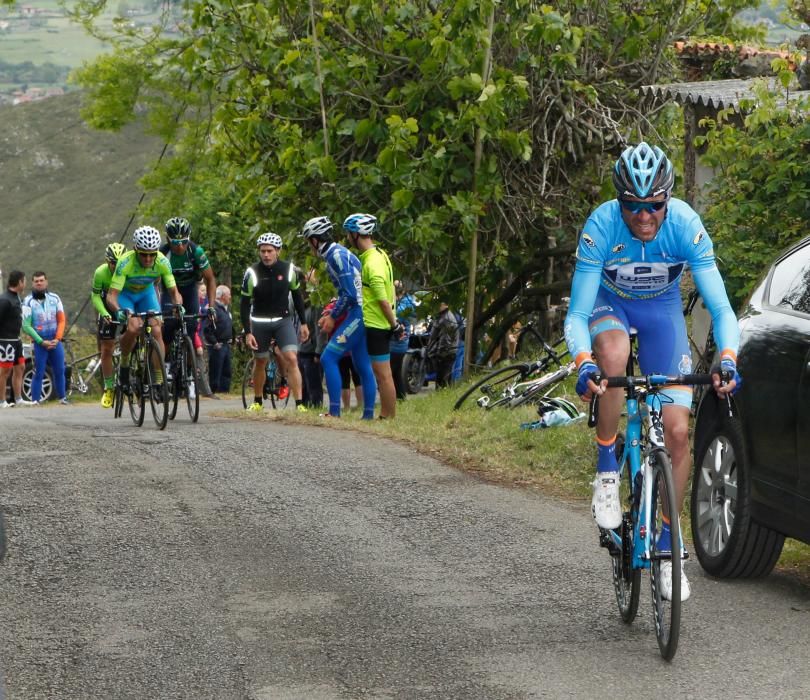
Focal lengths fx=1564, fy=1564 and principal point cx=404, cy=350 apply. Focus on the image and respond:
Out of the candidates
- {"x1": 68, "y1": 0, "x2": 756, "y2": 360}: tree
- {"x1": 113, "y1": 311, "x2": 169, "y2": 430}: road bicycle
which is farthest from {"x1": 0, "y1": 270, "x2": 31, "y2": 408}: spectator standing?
{"x1": 113, "y1": 311, "x2": 169, "y2": 430}: road bicycle

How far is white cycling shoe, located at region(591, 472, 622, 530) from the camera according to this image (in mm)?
6418

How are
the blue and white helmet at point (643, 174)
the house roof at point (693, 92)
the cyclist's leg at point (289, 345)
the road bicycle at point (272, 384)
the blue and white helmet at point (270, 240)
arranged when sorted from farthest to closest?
the road bicycle at point (272, 384), the house roof at point (693, 92), the blue and white helmet at point (270, 240), the cyclist's leg at point (289, 345), the blue and white helmet at point (643, 174)

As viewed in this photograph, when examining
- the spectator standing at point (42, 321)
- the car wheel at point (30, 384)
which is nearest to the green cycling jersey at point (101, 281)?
the spectator standing at point (42, 321)

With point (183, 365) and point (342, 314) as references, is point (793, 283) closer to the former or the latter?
point (342, 314)

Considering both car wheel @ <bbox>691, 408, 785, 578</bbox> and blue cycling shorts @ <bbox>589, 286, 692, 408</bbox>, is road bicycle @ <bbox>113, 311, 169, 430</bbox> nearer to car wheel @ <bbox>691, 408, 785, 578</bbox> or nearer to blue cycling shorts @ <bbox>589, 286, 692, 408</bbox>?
car wheel @ <bbox>691, 408, 785, 578</bbox>

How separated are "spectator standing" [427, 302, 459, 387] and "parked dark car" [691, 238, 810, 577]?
51.4 feet

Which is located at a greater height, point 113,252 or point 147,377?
point 113,252

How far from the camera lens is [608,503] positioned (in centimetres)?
643

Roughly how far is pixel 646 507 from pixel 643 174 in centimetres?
133

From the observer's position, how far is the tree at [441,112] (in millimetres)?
17156

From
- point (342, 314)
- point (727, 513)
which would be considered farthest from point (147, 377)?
point (727, 513)

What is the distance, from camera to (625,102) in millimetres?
19328

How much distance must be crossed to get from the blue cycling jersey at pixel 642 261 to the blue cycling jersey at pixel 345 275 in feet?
26.1

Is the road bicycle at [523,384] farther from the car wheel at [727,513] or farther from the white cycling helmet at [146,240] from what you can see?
the car wheel at [727,513]
